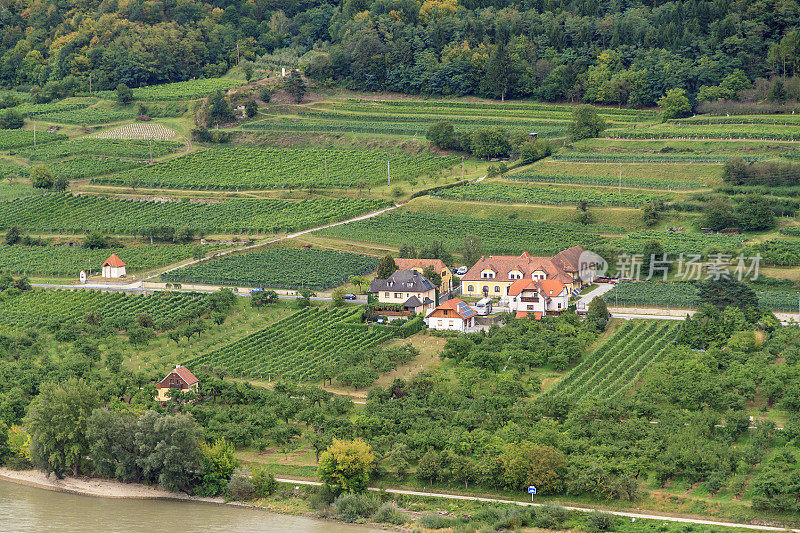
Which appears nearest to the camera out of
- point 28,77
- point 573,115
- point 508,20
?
point 573,115

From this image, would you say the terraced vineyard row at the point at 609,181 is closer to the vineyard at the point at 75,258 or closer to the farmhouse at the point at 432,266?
the farmhouse at the point at 432,266

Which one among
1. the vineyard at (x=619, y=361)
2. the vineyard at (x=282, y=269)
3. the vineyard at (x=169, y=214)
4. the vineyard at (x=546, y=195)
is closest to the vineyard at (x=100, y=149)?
the vineyard at (x=169, y=214)

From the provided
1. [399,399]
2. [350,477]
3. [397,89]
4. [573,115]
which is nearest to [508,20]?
[397,89]

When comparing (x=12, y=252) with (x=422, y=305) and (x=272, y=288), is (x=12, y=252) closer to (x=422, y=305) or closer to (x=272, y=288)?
(x=272, y=288)

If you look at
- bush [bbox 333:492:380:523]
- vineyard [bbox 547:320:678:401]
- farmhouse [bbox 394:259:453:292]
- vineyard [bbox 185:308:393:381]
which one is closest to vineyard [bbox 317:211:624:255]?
farmhouse [bbox 394:259:453:292]

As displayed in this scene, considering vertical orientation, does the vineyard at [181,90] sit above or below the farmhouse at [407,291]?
above

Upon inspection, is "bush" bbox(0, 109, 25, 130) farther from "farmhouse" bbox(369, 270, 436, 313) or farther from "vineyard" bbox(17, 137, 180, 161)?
"farmhouse" bbox(369, 270, 436, 313)

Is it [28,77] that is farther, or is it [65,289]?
[28,77]
